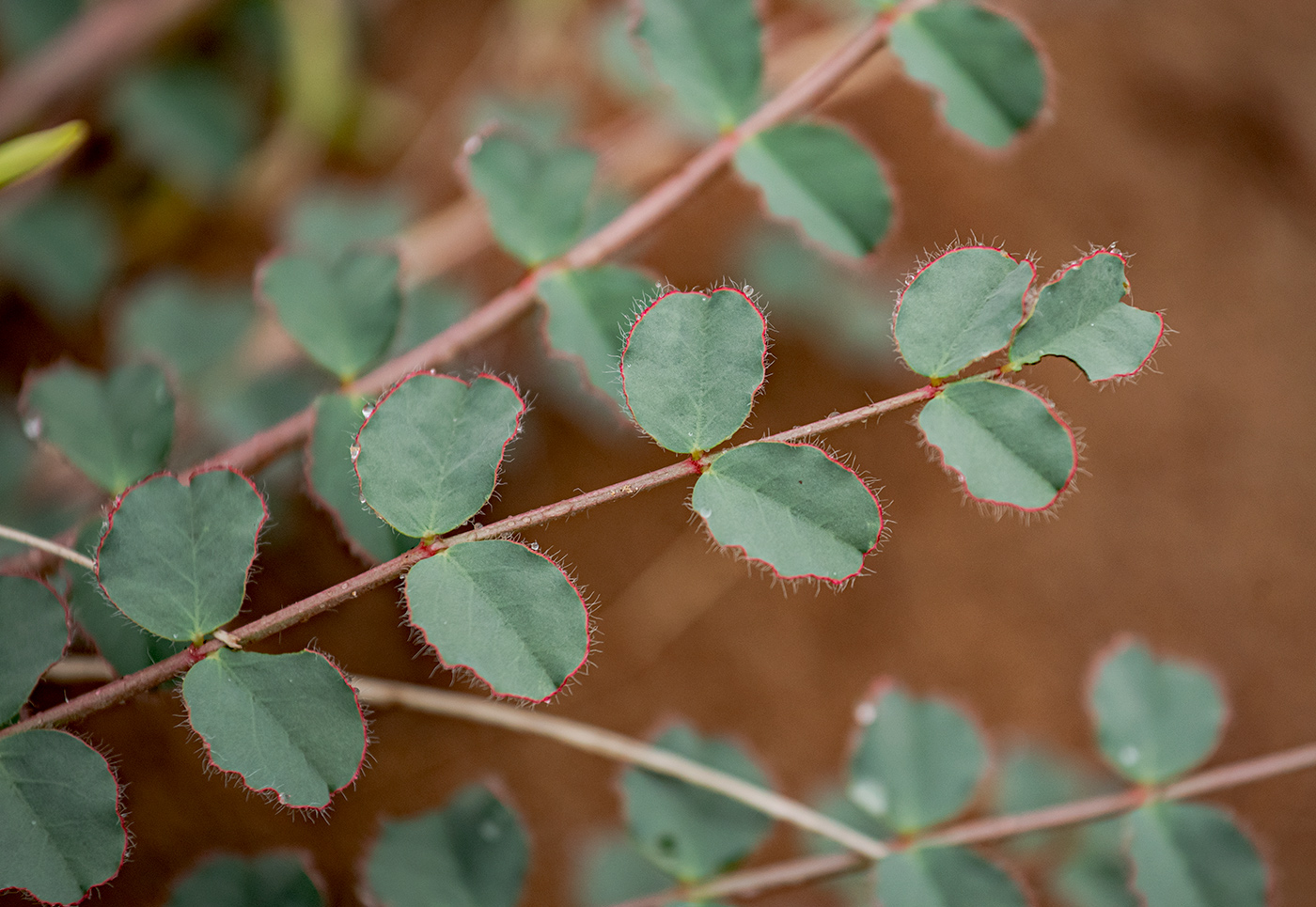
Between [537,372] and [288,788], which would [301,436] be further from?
[537,372]

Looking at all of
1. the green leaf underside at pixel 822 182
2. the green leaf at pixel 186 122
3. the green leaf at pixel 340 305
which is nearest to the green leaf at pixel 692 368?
the green leaf underside at pixel 822 182

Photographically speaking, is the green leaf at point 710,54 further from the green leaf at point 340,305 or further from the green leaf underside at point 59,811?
the green leaf underside at point 59,811

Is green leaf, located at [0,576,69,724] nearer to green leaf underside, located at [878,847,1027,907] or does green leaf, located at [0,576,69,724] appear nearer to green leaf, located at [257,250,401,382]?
green leaf, located at [257,250,401,382]

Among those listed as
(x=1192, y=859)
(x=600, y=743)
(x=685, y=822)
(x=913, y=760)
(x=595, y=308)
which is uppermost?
(x=595, y=308)

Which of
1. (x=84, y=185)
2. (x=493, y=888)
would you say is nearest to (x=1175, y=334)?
(x=493, y=888)

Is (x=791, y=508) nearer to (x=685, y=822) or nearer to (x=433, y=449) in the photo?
(x=433, y=449)

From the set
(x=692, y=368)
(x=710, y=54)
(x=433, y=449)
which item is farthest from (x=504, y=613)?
(x=710, y=54)
